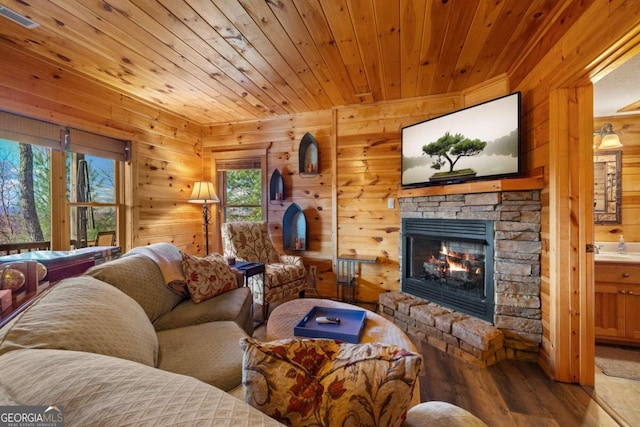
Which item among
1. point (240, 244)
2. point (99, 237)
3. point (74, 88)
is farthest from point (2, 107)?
point (240, 244)

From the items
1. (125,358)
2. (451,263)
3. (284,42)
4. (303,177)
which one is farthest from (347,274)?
(125,358)

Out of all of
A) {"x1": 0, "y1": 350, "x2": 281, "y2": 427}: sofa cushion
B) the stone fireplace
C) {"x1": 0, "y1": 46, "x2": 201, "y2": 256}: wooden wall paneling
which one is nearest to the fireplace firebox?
the stone fireplace

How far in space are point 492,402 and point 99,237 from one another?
3778 millimetres

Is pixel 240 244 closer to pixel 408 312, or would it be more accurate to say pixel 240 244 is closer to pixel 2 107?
pixel 408 312

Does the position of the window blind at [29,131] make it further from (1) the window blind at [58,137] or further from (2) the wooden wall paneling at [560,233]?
(2) the wooden wall paneling at [560,233]

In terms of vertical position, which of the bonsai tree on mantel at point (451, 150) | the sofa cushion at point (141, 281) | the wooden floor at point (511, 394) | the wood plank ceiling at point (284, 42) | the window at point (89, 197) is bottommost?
the wooden floor at point (511, 394)

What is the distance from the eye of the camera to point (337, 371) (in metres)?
0.61

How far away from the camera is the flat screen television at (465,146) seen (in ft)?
7.16

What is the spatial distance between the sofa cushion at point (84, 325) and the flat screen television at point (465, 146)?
261 centimetres

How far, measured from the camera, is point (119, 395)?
480 millimetres

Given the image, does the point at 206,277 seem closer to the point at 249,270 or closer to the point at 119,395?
the point at 249,270

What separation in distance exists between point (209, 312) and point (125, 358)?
0.91 m

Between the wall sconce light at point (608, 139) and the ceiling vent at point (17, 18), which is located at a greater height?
the ceiling vent at point (17, 18)

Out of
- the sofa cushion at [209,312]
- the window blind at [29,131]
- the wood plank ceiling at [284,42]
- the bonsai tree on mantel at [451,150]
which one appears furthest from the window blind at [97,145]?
the bonsai tree on mantel at [451,150]
